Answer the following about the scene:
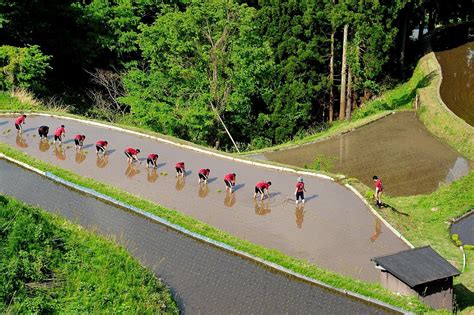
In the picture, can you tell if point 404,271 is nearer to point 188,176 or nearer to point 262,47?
point 188,176

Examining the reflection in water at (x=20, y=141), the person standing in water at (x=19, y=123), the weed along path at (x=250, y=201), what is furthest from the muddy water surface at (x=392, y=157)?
the person standing in water at (x=19, y=123)

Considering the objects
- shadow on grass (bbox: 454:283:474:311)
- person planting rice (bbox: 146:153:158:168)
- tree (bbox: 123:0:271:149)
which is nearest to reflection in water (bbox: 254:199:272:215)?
person planting rice (bbox: 146:153:158:168)

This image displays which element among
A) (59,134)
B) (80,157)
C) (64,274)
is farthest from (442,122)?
(64,274)

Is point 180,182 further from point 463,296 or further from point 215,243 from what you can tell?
point 463,296

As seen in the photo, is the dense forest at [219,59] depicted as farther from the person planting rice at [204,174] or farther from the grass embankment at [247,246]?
the grass embankment at [247,246]

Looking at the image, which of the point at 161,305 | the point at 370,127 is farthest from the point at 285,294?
the point at 370,127
